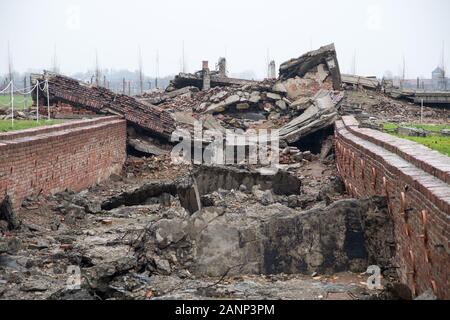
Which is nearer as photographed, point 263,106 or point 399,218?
point 399,218

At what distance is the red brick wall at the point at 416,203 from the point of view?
5.98 metres

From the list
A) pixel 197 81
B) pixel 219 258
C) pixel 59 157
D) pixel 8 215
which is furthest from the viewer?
pixel 197 81

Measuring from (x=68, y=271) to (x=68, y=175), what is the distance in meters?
6.42

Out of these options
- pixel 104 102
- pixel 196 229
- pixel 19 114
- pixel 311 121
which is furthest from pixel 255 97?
pixel 196 229

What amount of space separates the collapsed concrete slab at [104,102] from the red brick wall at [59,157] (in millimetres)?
981

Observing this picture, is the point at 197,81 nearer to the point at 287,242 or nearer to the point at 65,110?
the point at 65,110

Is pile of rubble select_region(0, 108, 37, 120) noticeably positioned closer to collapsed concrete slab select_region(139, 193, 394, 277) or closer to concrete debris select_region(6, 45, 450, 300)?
concrete debris select_region(6, 45, 450, 300)

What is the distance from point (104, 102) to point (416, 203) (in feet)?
53.6

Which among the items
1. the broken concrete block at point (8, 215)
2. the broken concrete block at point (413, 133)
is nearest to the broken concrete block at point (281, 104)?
the broken concrete block at point (413, 133)

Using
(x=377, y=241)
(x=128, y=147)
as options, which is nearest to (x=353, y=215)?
(x=377, y=241)

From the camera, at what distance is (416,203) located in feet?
22.9

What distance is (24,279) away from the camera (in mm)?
8555

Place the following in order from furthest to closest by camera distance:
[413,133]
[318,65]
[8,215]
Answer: [318,65], [413,133], [8,215]

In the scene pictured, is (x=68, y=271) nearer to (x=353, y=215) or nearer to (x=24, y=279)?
(x=24, y=279)
